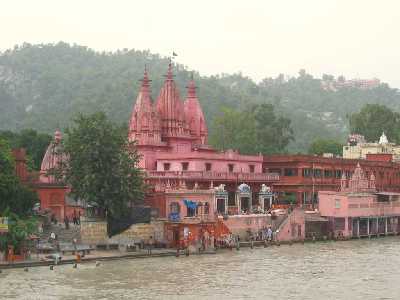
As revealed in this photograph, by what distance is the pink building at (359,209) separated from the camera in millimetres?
A: 55281

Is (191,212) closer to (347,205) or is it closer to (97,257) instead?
(97,257)

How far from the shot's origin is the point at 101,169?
4397 centimetres

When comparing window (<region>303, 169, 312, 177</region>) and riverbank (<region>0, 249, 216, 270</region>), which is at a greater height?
window (<region>303, 169, 312, 177</region>)

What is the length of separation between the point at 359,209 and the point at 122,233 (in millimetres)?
18675

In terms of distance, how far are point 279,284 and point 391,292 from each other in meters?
4.58

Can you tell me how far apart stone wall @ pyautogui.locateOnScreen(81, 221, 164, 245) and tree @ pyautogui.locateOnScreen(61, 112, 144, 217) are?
1.13 meters

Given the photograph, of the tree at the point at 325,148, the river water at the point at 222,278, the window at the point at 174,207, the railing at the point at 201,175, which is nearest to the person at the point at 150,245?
the river water at the point at 222,278

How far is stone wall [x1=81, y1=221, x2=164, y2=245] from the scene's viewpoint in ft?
147

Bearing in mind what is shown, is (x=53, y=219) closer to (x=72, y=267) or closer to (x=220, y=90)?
(x=72, y=267)

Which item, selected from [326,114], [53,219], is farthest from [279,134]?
[326,114]

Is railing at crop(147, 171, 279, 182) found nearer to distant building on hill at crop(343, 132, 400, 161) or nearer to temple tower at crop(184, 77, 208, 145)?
temple tower at crop(184, 77, 208, 145)

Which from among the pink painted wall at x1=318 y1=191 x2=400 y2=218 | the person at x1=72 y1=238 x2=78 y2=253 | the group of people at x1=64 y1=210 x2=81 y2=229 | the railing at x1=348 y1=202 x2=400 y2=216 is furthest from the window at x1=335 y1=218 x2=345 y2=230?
the person at x1=72 y1=238 x2=78 y2=253

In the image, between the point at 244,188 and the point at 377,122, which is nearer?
the point at 244,188

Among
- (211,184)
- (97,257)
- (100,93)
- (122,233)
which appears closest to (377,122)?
(100,93)
